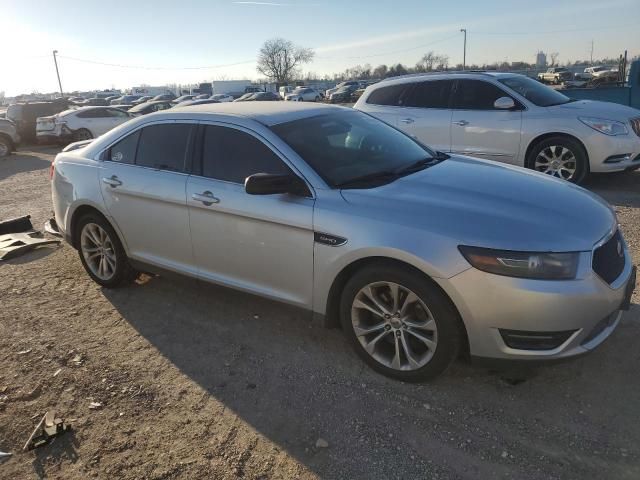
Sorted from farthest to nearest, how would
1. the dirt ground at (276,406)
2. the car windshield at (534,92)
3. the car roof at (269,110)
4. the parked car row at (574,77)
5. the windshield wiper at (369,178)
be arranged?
the parked car row at (574,77) < the car windshield at (534,92) < the car roof at (269,110) < the windshield wiper at (369,178) < the dirt ground at (276,406)

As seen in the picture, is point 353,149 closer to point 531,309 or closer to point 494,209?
point 494,209

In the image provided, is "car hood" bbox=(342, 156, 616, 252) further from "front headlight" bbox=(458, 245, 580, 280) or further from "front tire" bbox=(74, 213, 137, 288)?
"front tire" bbox=(74, 213, 137, 288)

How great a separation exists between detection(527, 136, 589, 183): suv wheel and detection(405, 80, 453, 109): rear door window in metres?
1.63

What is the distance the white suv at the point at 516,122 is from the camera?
702 centimetres

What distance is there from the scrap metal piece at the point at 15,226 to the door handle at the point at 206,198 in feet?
14.2

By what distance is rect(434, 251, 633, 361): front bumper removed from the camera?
8.50 ft

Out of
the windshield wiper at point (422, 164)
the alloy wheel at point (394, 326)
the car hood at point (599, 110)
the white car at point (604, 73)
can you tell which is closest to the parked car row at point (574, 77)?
the white car at point (604, 73)

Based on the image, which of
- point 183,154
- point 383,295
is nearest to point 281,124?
point 183,154

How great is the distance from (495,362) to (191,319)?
8.04 ft

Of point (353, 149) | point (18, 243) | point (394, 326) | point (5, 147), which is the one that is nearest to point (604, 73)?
point (5, 147)

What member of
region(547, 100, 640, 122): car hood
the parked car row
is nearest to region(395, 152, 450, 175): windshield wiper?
region(547, 100, 640, 122): car hood

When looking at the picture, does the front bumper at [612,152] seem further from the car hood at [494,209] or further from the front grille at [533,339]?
the front grille at [533,339]

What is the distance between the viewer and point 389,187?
3.23m

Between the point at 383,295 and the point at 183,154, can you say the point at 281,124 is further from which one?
the point at 383,295
